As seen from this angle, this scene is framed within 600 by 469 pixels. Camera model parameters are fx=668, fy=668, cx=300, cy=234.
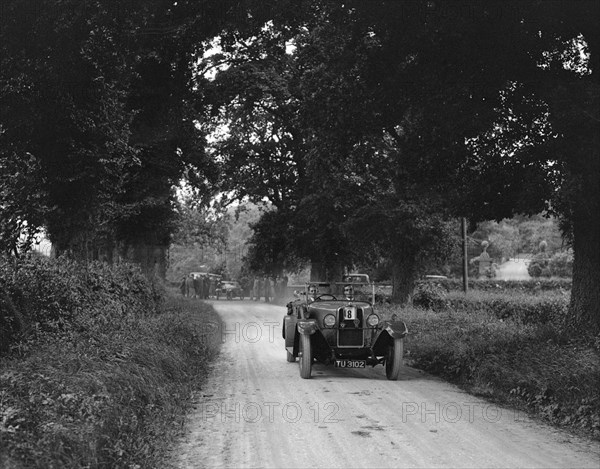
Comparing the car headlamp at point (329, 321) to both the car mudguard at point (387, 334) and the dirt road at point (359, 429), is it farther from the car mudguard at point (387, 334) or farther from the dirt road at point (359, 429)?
the dirt road at point (359, 429)

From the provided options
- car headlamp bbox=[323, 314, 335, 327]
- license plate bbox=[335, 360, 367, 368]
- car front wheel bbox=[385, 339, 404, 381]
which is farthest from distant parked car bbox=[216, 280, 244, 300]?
car front wheel bbox=[385, 339, 404, 381]

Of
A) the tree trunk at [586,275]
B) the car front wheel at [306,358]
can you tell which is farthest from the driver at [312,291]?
the tree trunk at [586,275]

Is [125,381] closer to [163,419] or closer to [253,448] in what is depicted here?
[163,419]

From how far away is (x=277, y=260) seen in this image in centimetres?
3662

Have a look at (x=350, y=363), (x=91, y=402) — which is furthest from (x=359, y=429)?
(x=350, y=363)

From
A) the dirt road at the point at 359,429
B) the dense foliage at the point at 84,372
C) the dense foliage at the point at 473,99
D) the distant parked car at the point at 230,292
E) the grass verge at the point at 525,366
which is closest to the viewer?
the dense foliage at the point at 84,372

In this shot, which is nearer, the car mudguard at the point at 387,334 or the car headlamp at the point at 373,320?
the car mudguard at the point at 387,334

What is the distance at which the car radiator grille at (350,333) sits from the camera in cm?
1212

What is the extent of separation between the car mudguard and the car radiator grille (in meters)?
0.30

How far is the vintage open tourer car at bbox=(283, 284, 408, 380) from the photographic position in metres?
11.8

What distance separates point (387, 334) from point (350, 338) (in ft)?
2.22

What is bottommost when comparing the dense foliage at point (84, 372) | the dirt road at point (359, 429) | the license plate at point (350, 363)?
the dirt road at point (359, 429)

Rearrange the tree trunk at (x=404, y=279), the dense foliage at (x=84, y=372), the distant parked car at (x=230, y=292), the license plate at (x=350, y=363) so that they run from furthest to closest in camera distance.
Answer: the distant parked car at (x=230, y=292) < the tree trunk at (x=404, y=279) < the license plate at (x=350, y=363) < the dense foliage at (x=84, y=372)

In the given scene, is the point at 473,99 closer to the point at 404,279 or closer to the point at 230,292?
the point at 404,279
